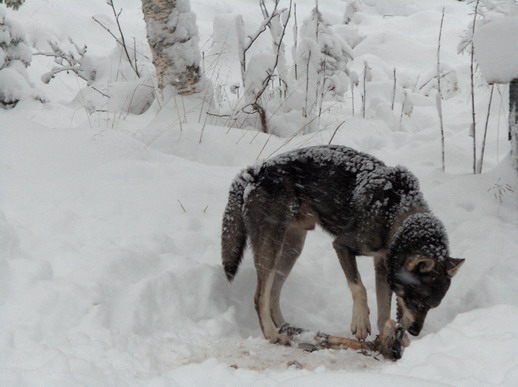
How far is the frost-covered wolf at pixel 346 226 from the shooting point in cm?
319

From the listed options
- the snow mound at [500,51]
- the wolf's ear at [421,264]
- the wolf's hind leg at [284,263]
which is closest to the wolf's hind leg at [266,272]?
the wolf's hind leg at [284,263]

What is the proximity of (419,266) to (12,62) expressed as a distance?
8762 millimetres

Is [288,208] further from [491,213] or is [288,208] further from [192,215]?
[491,213]

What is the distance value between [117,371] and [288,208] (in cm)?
166

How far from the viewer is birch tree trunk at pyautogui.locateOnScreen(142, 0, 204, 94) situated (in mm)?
6488

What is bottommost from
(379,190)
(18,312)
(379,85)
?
(379,85)

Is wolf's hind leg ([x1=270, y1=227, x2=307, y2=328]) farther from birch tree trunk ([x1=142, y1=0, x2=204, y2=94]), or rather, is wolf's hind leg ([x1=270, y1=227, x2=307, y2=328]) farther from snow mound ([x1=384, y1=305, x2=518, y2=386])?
birch tree trunk ([x1=142, y1=0, x2=204, y2=94])

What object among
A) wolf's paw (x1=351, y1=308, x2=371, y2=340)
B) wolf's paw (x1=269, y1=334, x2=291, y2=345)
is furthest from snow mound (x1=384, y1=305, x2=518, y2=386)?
wolf's paw (x1=269, y1=334, x2=291, y2=345)

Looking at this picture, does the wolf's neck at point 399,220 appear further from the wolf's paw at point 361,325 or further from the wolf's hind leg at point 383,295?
the wolf's paw at point 361,325

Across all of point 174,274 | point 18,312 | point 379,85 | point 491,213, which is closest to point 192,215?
point 174,274

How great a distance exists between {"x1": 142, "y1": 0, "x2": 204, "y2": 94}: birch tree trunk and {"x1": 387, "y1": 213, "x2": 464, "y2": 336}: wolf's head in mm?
4318

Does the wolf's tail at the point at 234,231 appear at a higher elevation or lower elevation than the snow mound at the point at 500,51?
lower

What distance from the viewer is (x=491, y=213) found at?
173 inches

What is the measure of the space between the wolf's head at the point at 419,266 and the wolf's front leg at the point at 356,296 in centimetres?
23
